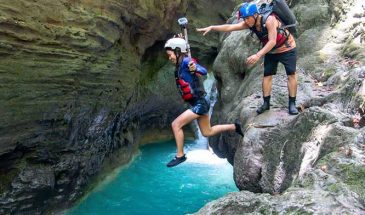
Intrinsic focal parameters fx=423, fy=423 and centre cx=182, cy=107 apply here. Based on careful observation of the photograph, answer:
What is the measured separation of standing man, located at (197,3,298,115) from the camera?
23.6ft

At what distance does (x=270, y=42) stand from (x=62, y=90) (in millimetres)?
5080

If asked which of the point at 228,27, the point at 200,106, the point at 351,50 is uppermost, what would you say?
the point at 228,27

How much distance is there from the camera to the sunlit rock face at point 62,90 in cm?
880

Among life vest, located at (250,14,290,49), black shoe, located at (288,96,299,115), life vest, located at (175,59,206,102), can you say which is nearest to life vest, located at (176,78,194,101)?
life vest, located at (175,59,206,102)

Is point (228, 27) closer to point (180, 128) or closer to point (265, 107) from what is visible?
point (265, 107)

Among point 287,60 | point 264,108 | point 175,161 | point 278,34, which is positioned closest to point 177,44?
point 278,34

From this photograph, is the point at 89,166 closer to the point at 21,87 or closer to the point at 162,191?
the point at 162,191

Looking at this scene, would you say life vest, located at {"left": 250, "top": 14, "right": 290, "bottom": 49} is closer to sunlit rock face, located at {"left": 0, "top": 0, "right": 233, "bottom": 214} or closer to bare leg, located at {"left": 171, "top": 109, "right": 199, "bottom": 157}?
bare leg, located at {"left": 171, "top": 109, "right": 199, "bottom": 157}

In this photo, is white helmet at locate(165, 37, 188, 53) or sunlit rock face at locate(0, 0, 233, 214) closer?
white helmet at locate(165, 37, 188, 53)

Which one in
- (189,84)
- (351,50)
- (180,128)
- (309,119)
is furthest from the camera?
(351,50)

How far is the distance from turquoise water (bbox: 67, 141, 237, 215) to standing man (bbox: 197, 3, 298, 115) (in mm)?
4849

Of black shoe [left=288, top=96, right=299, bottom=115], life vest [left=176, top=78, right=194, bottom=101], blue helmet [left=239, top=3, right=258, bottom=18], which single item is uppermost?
blue helmet [left=239, top=3, right=258, bottom=18]

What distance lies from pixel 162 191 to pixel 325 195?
8.96 metres

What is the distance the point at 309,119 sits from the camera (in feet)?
21.8
